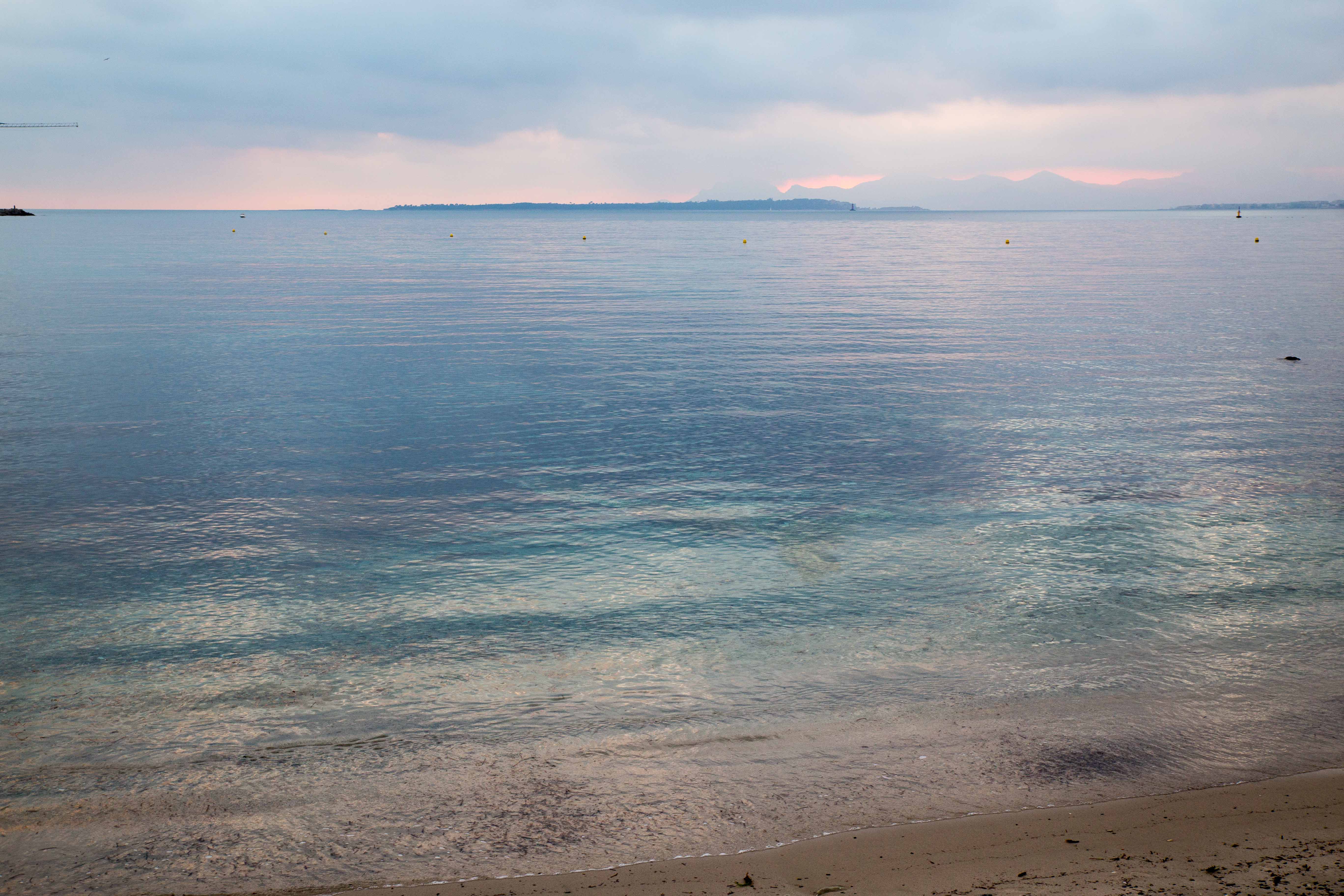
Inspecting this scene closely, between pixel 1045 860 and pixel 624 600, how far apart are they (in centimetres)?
467

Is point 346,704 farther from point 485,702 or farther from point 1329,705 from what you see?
point 1329,705

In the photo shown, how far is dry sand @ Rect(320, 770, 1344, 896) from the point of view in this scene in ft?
16.2

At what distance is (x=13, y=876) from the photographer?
5133mm

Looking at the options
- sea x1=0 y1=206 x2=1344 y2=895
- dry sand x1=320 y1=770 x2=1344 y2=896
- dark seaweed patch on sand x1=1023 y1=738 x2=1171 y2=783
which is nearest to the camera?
dry sand x1=320 y1=770 x2=1344 y2=896

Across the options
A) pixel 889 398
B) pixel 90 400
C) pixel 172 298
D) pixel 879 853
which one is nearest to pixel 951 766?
pixel 879 853

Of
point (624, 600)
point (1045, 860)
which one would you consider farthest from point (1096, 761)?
point (624, 600)

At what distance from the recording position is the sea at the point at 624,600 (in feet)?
19.1

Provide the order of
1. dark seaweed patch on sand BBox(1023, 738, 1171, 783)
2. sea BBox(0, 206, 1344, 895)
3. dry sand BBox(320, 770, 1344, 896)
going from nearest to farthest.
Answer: dry sand BBox(320, 770, 1344, 896) → sea BBox(0, 206, 1344, 895) → dark seaweed patch on sand BBox(1023, 738, 1171, 783)

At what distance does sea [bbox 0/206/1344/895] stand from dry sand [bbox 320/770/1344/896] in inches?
5.8

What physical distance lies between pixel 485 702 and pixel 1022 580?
17.6 feet

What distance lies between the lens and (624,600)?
9125 mm

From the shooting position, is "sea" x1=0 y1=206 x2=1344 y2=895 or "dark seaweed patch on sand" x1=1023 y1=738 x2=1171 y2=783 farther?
"dark seaweed patch on sand" x1=1023 y1=738 x2=1171 y2=783

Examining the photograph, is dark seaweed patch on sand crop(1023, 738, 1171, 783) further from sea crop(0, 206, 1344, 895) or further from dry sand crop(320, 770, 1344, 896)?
dry sand crop(320, 770, 1344, 896)

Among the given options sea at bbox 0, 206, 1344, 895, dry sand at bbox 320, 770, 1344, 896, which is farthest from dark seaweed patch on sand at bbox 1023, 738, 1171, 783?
dry sand at bbox 320, 770, 1344, 896
